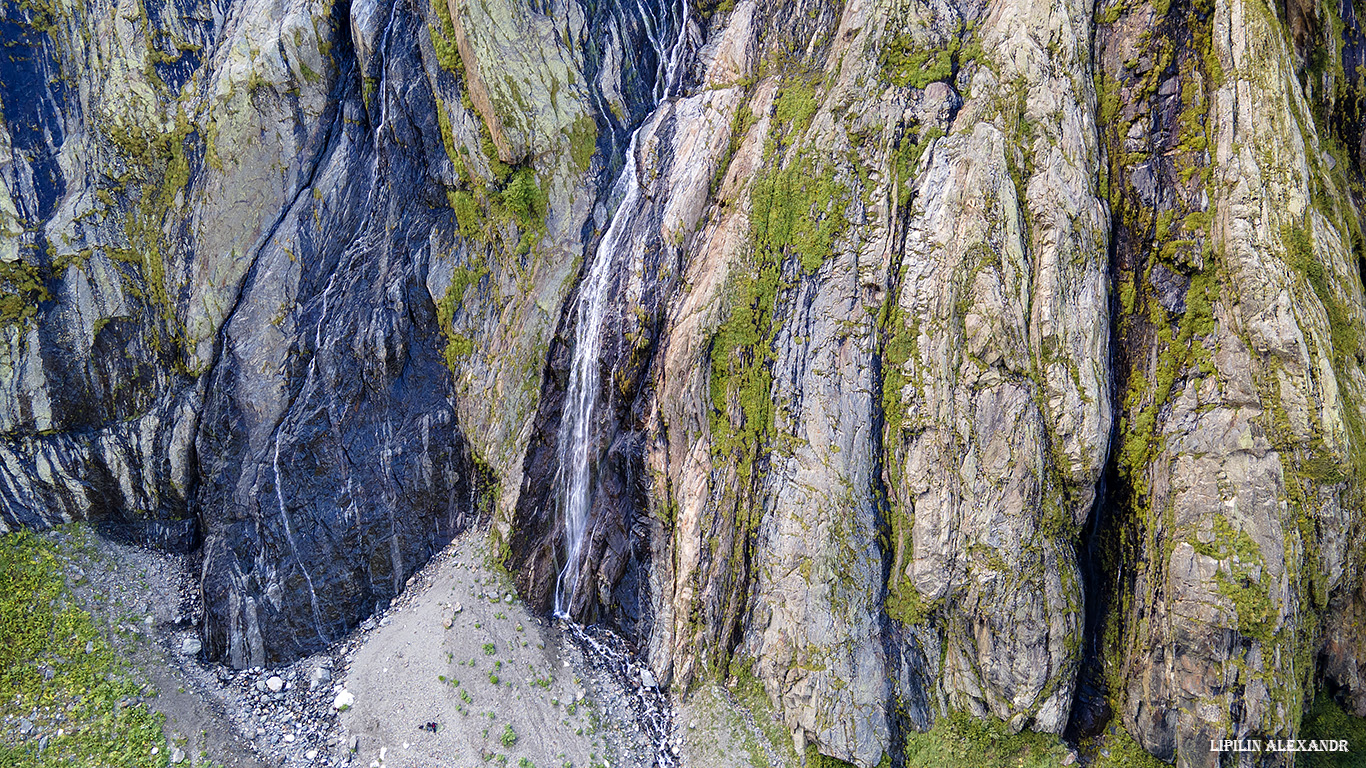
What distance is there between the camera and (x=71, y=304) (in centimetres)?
1542

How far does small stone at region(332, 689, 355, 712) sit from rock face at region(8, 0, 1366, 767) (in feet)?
6.09

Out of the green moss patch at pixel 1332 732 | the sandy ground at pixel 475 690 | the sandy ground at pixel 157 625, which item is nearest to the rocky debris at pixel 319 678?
the sandy ground at pixel 475 690

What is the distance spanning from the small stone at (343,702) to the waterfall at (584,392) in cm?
504

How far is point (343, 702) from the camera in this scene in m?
14.2

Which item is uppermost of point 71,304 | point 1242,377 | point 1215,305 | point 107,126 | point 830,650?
point 107,126

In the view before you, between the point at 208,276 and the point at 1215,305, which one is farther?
the point at 208,276

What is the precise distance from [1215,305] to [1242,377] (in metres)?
1.36

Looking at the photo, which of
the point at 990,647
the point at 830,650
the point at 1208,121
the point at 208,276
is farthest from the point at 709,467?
the point at 208,276

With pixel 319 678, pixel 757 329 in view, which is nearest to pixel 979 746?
pixel 757 329

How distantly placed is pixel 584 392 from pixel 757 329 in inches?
185

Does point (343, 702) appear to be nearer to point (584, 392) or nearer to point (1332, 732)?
point (584, 392)

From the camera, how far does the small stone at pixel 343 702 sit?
1414 cm

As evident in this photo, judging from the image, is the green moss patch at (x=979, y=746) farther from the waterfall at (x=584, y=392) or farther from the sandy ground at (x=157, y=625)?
the sandy ground at (x=157, y=625)

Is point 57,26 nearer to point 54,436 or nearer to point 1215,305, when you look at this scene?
point 54,436
